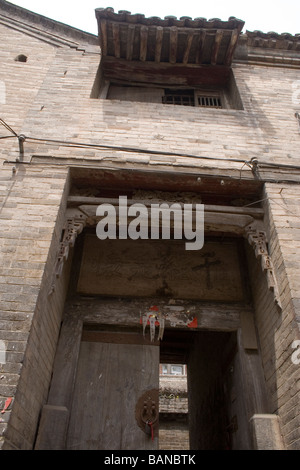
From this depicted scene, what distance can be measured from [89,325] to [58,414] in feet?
4.54

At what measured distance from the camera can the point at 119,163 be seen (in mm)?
5055

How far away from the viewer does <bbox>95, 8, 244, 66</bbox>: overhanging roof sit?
263 inches

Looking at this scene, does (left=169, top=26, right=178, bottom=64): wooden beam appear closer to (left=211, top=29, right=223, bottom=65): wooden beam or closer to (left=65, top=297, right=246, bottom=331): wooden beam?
(left=211, top=29, right=223, bottom=65): wooden beam

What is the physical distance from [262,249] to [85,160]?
9.27 feet

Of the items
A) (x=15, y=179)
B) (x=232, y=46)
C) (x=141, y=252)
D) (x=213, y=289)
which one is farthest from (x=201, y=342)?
(x=232, y=46)

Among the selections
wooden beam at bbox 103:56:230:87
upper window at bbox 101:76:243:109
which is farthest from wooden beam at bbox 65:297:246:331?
wooden beam at bbox 103:56:230:87

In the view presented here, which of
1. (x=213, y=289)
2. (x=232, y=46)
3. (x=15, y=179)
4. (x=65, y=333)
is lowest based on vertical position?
(x=65, y=333)

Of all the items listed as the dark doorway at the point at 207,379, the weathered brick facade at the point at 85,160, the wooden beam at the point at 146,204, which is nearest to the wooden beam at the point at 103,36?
the weathered brick facade at the point at 85,160

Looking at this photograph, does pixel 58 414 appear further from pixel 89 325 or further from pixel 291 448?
pixel 291 448

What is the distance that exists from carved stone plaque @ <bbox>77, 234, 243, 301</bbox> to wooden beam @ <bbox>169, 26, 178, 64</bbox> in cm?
410

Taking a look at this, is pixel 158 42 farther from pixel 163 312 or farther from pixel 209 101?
pixel 163 312

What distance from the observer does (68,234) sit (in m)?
4.56

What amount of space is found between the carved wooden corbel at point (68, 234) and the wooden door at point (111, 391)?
150cm

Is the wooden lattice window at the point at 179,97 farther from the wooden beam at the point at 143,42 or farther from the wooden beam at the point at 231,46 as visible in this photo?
the wooden beam at the point at 231,46
